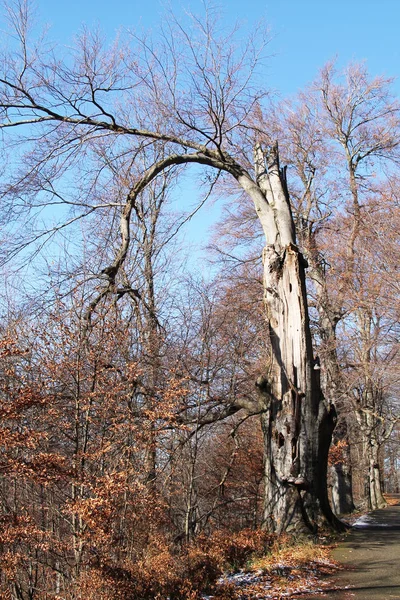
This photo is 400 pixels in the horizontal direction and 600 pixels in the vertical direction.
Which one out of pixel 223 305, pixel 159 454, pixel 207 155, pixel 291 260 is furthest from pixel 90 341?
pixel 223 305

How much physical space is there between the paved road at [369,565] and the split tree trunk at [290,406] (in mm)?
660

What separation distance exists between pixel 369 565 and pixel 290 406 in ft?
8.26

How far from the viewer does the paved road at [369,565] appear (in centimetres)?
598

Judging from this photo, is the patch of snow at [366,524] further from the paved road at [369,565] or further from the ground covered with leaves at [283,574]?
the ground covered with leaves at [283,574]

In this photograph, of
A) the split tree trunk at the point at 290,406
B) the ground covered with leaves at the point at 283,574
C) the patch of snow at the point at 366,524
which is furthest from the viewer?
the patch of snow at the point at 366,524

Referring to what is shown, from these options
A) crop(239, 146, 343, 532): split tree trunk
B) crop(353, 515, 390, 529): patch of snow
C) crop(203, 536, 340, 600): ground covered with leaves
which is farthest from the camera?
crop(353, 515, 390, 529): patch of snow

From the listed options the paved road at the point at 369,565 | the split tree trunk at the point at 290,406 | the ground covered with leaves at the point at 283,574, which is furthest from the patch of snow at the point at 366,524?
the ground covered with leaves at the point at 283,574

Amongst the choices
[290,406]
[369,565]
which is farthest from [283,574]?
[290,406]

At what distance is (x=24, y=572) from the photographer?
25.1 feet

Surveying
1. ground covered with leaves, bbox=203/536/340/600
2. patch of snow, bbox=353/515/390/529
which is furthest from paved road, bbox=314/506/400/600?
patch of snow, bbox=353/515/390/529

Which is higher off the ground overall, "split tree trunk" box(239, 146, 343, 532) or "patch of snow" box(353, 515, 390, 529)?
"split tree trunk" box(239, 146, 343, 532)

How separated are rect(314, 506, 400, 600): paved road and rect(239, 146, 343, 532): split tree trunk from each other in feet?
2.17

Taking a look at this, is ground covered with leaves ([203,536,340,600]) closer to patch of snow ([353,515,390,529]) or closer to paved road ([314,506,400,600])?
paved road ([314,506,400,600])

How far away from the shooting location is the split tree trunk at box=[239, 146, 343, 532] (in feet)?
29.3
